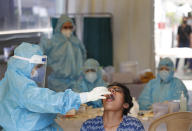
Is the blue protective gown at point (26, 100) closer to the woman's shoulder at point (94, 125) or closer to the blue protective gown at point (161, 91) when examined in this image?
the woman's shoulder at point (94, 125)

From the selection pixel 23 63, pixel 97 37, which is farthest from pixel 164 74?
pixel 97 37

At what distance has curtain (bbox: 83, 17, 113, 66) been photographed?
686 centimetres

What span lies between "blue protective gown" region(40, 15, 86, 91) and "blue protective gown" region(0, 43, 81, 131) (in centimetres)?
264

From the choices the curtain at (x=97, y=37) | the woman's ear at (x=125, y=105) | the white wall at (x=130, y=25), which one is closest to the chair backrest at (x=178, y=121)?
the woman's ear at (x=125, y=105)

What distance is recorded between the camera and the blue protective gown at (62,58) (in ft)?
17.2

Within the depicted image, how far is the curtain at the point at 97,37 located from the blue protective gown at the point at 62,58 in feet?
4.22

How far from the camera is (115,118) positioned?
2768 mm

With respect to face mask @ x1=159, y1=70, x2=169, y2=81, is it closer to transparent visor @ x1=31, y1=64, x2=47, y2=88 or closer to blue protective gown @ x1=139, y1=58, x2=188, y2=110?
blue protective gown @ x1=139, y1=58, x2=188, y2=110

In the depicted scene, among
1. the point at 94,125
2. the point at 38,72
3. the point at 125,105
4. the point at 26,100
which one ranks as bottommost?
the point at 94,125

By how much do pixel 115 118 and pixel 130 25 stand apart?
4494mm

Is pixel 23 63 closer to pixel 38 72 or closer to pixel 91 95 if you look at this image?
pixel 38 72

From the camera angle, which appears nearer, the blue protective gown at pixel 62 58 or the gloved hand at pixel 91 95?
the gloved hand at pixel 91 95

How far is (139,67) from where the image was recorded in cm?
719

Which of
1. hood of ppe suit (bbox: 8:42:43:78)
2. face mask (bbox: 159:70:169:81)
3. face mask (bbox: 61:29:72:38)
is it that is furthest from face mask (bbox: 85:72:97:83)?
hood of ppe suit (bbox: 8:42:43:78)
